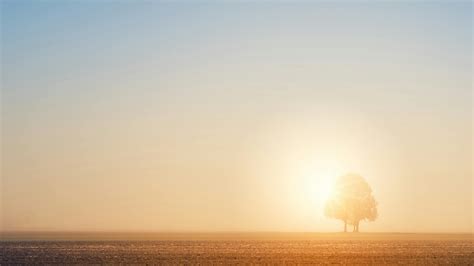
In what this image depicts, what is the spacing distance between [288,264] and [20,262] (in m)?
21.0

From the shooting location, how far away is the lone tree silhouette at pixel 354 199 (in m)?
172

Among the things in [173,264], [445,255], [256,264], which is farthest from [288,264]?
[445,255]

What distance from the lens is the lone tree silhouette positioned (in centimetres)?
17225

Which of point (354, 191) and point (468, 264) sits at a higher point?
point (354, 191)

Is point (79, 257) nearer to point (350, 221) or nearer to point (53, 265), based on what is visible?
point (53, 265)

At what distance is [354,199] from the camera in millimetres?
172375

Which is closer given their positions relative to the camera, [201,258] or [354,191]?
[201,258]

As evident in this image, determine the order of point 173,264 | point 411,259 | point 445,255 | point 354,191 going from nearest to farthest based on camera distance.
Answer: point 173,264
point 411,259
point 445,255
point 354,191

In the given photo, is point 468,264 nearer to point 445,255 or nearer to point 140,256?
point 445,255

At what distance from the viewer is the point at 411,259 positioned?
65.0 m

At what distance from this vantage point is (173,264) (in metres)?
58.5

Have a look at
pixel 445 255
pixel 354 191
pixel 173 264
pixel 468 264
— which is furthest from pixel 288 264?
pixel 354 191

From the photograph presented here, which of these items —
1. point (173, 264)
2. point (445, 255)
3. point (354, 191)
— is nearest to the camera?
point (173, 264)

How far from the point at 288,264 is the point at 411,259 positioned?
40.5 ft
